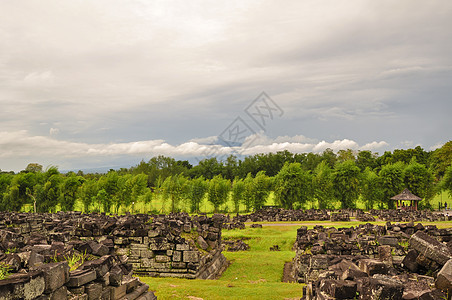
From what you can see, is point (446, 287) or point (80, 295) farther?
point (80, 295)

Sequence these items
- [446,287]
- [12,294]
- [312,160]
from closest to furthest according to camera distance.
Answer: [12,294] < [446,287] < [312,160]

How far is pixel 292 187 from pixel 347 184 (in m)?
8.08

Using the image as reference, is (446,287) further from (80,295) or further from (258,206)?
(258,206)

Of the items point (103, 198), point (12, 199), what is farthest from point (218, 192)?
point (12, 199)

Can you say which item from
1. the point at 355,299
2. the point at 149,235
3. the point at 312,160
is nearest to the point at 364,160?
the point at 312,160

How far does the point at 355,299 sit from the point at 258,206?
41.2 metres

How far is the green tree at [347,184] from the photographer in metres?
45.7

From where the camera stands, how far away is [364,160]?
73.8 m

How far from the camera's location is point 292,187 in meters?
44.7

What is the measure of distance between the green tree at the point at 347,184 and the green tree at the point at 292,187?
4.07 metres

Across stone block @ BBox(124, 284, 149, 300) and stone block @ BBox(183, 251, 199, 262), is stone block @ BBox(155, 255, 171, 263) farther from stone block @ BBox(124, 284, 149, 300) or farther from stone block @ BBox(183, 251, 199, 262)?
stone block @ BBox(124, 284, 149, 300)

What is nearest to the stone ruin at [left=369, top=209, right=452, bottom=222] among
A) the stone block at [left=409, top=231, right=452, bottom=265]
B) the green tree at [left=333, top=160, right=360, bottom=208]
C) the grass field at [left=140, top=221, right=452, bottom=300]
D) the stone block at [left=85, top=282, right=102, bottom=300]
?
the green tree at [left=333, top=160, right=360, bottom=208]

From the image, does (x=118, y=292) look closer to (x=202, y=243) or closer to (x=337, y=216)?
(x=202, y=243)

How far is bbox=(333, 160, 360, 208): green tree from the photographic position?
45688 mm
